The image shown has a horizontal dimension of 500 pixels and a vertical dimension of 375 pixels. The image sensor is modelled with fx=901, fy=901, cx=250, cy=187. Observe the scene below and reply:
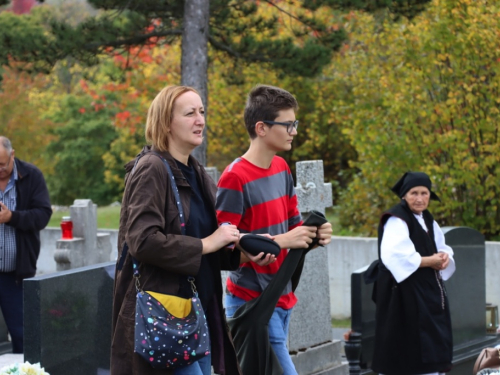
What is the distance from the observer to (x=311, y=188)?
7102mm

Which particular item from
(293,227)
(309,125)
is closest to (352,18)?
(309,125)

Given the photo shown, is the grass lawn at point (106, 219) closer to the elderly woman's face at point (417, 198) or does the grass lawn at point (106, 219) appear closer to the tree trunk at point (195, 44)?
the tree trunk at point (195, 44)

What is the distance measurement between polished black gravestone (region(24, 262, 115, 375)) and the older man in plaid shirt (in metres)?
1.88

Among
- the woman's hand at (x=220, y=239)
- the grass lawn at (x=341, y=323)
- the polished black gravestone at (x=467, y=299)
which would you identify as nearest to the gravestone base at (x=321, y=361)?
the polished black gravestone at (x=467, y=299)

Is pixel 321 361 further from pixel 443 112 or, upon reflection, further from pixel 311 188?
pixel 443 112

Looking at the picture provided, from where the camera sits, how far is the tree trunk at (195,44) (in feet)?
45.5

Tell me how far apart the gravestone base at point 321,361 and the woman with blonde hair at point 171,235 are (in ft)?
10.3

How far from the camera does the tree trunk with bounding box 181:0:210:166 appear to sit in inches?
546

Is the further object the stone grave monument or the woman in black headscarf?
the stone grave monument

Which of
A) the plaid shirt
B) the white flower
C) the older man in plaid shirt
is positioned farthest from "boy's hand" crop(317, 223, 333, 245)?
the plaid shirt

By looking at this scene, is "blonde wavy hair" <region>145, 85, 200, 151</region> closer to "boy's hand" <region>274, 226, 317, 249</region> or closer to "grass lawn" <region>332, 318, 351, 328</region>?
"boy's hand" <region>274, 226, 317, 249</region>

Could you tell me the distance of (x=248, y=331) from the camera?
176 inches

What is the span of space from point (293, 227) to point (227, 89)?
1617 centimetres

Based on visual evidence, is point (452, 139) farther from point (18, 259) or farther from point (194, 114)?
point (194, 114)
